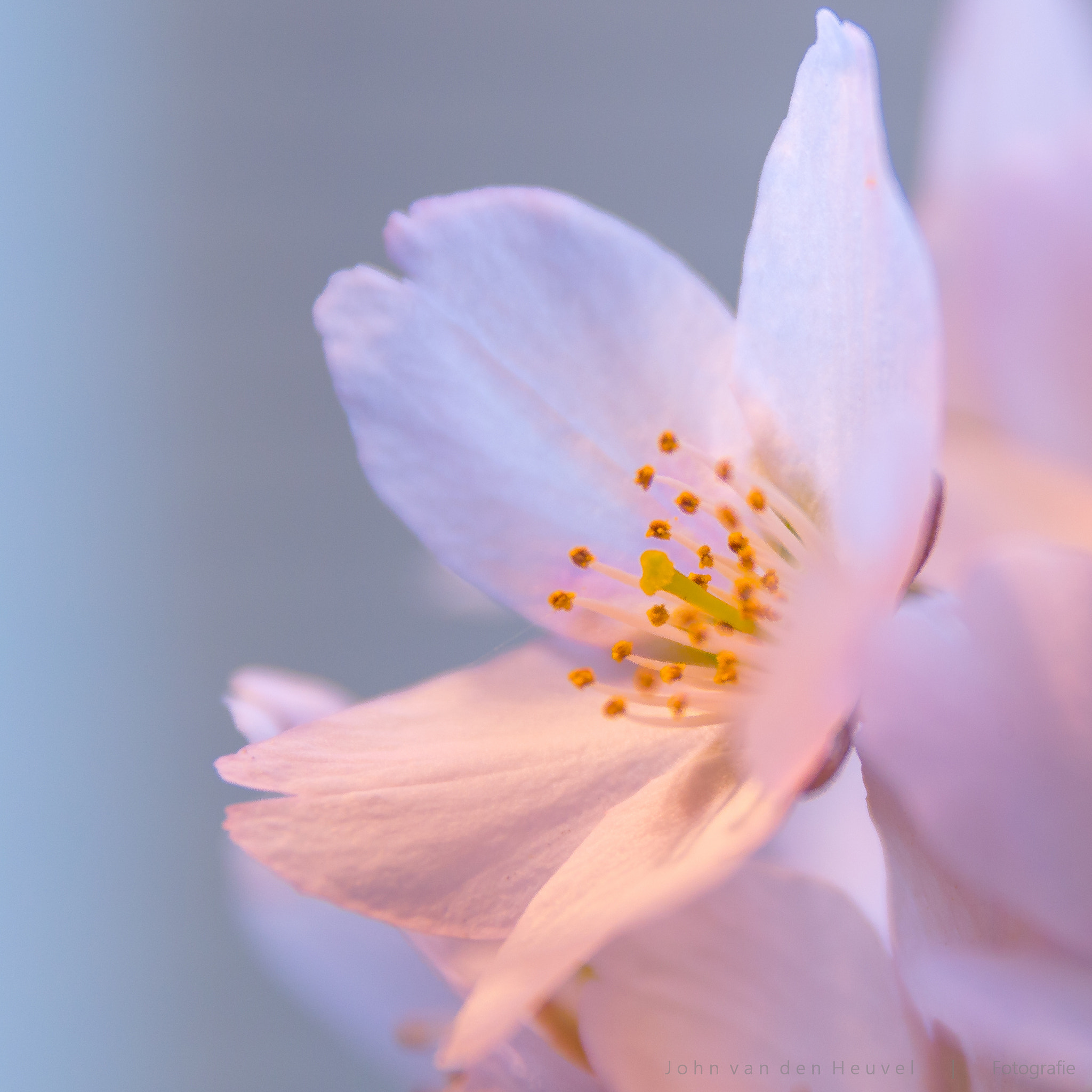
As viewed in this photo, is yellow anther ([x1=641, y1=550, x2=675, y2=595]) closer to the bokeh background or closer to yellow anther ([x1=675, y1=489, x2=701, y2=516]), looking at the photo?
yellow anther ([x1=675, y1=489, x2=701, y2=516])

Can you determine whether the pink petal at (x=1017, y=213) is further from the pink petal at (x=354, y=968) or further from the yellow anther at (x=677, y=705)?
the pink petal at (x=354, y=968)

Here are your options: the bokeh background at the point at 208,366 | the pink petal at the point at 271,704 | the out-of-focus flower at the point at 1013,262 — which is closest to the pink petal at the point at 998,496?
the out-of-focus flower at the point at 1013,262

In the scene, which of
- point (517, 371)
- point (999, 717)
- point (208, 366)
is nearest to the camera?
point (999, 717)

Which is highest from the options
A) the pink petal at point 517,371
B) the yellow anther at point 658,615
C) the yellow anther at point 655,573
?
the pink petal at point 517,371

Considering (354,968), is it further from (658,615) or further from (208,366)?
(208,366)

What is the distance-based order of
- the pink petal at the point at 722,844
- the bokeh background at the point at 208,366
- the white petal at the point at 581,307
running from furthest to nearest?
1. the bokeh background at the point at 208,366
2. the white petal at the point at 581,307
3. the pink petal at the point at 722,844

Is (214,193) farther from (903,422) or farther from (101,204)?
(903,422)

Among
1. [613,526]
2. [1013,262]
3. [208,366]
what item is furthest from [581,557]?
[208,366]
